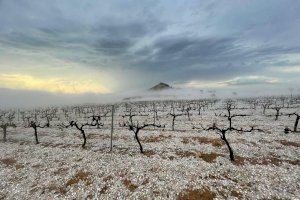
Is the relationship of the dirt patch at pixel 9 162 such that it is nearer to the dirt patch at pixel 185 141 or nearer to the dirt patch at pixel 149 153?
the dirt patch at pixel 149 153

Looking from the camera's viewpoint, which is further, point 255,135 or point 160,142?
point 255,135

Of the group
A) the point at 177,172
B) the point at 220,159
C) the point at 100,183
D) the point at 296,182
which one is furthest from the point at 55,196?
the point at 296,182

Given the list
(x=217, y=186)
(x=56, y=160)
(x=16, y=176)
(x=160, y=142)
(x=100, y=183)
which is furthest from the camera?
(x=160, y=142)

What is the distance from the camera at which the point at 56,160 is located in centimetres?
3744

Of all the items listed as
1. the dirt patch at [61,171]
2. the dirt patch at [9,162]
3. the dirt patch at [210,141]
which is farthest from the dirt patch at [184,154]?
the dirt patch at [9,162]

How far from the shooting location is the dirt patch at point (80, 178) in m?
29.0

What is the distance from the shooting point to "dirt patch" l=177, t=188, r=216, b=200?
24125 mm

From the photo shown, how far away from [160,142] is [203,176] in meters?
18.6

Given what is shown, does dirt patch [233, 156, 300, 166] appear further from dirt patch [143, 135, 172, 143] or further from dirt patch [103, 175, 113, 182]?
dirt patch [143, 135, 172, 143]

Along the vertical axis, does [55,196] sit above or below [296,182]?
below

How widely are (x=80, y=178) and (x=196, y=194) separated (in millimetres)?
15008

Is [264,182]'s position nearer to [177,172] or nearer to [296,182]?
[296,182]

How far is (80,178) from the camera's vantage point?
3025 centimetres

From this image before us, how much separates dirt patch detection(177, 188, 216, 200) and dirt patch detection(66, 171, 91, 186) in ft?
38.7
